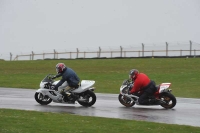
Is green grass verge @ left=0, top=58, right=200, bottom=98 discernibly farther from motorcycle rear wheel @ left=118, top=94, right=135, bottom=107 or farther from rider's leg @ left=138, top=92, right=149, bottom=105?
rider's leg @ left=138, top=92, right=149, bottom=105

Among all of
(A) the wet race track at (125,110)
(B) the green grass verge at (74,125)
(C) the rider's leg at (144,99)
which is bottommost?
(A) the wet race track at (125,110)

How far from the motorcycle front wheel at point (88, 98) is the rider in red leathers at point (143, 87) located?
1.44 meters

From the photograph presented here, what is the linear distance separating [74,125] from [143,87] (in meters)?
5.66

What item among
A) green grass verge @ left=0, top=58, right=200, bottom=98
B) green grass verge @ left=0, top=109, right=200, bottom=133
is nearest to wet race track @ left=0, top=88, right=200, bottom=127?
green grass verge @ left=0, top=109, right=200, bottom=133

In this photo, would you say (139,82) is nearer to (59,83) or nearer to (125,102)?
(125,102)

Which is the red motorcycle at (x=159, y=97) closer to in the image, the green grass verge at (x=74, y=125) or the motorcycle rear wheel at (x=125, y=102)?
the motorcycle rear wheel at (x=125, y=102)

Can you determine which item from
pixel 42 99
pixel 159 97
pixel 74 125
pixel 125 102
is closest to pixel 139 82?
pixel 159 97

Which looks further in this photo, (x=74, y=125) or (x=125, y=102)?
(x=125, y=102)

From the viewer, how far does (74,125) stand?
547 inches

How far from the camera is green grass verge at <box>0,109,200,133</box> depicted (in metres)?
13.0

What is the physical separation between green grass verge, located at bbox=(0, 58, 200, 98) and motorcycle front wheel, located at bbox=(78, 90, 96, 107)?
7.42 meters

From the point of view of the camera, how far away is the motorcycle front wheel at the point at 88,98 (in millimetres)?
19344

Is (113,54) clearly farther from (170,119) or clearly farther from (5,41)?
(170,119)

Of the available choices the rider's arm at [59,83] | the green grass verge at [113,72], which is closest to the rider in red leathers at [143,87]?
the rider's arm at [59,83]
